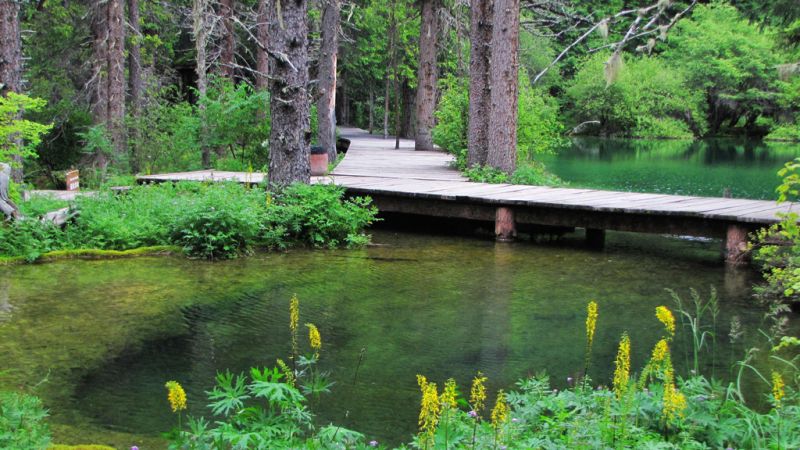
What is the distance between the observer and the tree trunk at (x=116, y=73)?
66.6ft

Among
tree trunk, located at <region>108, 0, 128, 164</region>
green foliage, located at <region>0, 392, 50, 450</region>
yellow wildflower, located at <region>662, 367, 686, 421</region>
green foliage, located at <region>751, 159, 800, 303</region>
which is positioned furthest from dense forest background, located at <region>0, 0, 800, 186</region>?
green foliage, located at <region>0, 392, 50, 450</region>

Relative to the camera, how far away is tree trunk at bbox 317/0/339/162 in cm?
2164

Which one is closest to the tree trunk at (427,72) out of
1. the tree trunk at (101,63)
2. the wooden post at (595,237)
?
the tree trunk at (101,63)

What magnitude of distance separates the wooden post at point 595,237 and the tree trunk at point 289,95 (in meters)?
4.47

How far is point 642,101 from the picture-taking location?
190 feet

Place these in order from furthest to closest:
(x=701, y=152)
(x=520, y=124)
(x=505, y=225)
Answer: (x=701, y=152), (x=520, y=124), (x=505, y=225)

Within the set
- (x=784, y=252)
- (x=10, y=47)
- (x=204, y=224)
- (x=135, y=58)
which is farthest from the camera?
(x=135, y=58)

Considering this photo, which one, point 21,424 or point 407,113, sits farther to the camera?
point 407,113

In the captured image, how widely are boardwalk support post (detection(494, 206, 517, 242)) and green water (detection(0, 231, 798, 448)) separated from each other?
74cm

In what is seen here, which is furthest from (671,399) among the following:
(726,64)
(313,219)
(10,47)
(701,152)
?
(726,64)

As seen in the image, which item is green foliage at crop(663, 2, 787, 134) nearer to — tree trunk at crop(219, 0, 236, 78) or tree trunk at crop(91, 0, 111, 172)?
tree trunk at crop(219, 0, 236, 78)

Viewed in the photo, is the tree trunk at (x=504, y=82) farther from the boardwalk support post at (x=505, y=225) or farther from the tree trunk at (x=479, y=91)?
the boardwalk support post at (x=505, y=225)

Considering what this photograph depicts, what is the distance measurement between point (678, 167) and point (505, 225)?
21.1 m

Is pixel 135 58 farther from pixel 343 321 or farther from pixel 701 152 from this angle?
pixel 701 152
